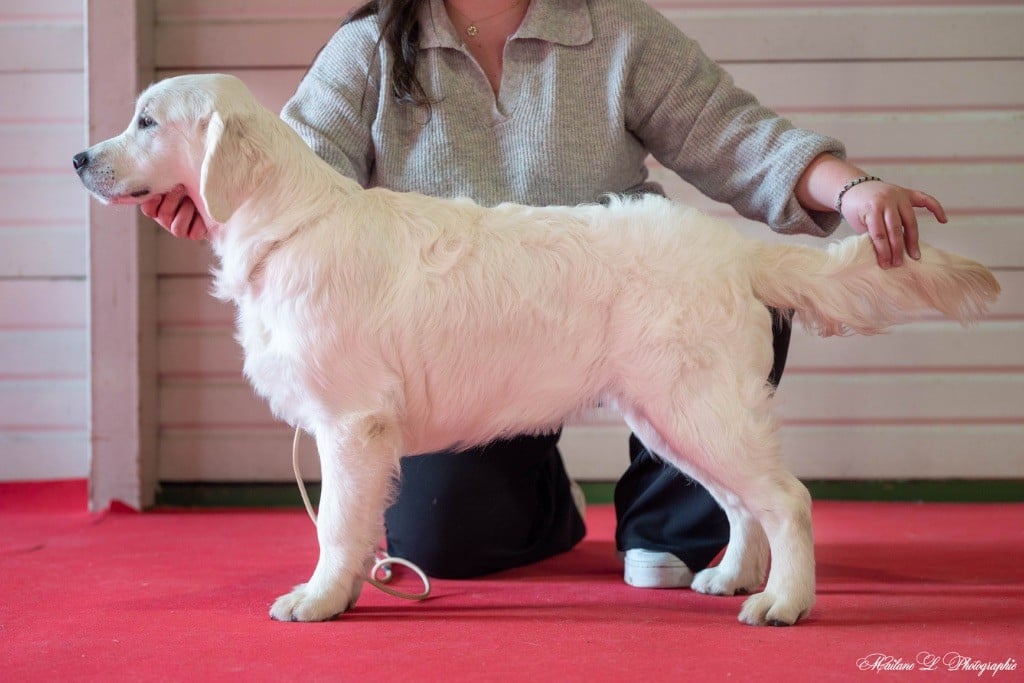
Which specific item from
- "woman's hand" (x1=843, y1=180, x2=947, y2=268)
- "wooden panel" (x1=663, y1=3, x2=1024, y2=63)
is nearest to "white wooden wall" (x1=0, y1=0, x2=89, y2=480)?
"wooden panel" (x1=663, y1=3, x2=1024, y2=63)

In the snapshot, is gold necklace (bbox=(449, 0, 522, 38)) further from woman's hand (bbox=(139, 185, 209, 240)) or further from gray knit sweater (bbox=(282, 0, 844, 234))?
woman's hand (bbox=(139, 185, 209, 240))

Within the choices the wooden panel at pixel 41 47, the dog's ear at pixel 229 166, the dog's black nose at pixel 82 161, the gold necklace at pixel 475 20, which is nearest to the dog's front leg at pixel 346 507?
the dog's ear at pixel 229 166

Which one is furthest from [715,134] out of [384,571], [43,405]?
[43,405]

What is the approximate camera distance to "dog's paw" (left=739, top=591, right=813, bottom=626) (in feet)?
6.37

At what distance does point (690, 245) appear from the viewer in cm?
210

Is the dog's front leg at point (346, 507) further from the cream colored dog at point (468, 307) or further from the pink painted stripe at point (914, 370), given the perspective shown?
the pink painted stripe at point (914, 370)

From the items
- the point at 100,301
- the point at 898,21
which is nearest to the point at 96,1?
the point at 100,301

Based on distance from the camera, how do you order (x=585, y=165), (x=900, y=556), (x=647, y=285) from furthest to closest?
1. (x=900, y=556)
2. (x=585, y=165)
3. (x=647, y=285)

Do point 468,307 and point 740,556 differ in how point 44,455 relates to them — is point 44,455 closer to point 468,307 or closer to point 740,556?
point 468,307

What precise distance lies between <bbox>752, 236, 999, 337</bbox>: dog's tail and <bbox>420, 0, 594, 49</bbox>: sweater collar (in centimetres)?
A: 90

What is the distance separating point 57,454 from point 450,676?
3.06 meters

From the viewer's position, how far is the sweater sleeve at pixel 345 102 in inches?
101

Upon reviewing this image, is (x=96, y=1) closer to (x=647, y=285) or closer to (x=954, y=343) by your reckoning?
(x=647, y=285)

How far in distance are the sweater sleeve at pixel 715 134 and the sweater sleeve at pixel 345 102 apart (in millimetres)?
692
